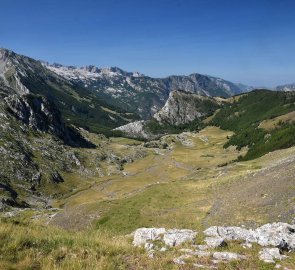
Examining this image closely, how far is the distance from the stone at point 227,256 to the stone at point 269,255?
0.86 metres

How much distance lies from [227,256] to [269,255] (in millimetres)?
2035

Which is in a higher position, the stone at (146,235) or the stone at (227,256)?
the stone at (146,235)

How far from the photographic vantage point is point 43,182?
143625 millimetres

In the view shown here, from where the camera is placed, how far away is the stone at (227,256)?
15984 millimetres

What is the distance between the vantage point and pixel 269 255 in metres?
16.5

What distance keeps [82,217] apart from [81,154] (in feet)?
425

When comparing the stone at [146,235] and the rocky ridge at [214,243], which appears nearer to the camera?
the rocky ridge at [214,243]

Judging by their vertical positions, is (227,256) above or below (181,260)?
below

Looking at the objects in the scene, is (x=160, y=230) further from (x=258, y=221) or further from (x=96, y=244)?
(x=258, y=221)

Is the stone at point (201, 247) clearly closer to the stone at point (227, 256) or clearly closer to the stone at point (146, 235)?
the stone at point (227, 256)

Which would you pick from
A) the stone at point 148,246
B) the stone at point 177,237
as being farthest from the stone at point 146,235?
the stone at point 148,246

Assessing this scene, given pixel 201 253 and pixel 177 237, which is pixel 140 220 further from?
pixel 201 253

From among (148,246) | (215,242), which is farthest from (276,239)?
(148,246)

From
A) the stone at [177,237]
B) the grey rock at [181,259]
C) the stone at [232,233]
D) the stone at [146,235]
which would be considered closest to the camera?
the grey rock at [181,259]
